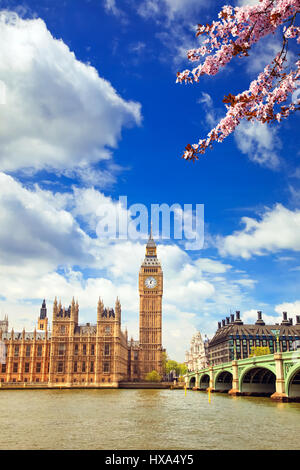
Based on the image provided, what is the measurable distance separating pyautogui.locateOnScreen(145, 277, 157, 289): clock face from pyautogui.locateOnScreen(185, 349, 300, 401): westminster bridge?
47738 millimetres

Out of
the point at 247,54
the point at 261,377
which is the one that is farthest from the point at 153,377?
the point at 247,54

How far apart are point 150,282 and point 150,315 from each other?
1304cm

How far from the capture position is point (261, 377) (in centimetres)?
7838

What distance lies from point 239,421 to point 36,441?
58.3ft

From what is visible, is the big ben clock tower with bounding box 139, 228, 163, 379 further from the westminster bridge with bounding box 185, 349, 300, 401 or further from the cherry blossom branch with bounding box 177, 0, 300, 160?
the cherry blossom branch with bounding box 177, 0, 300, 160

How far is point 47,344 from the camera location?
5305 inches

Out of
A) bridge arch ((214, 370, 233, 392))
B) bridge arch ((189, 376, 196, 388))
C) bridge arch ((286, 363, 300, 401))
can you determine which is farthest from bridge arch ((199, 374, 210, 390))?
bridge arch ((286, 363, 300, 401))

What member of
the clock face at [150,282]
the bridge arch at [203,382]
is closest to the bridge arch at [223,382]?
the bridge arch at [203,382]

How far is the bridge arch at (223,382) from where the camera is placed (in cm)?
9550

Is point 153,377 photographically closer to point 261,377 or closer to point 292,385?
point 261,377

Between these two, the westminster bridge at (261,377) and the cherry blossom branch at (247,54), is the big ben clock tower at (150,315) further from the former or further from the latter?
the cherry blossom branch at (247,54)

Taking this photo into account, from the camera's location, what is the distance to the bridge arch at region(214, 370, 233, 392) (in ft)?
313
